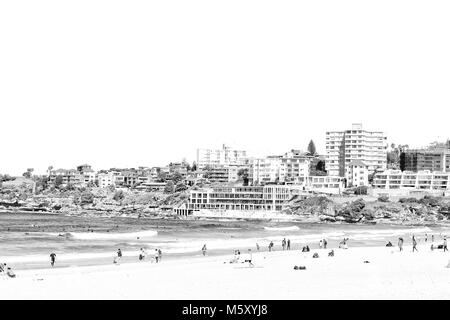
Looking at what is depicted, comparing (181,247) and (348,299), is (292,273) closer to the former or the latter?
(348,299)

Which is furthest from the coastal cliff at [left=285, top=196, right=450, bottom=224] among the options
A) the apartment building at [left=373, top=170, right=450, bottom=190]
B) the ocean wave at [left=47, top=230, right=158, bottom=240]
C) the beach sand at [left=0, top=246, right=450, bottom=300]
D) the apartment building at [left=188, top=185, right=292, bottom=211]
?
the beach sand at [left=0, top=246, right=450, bottom=300]

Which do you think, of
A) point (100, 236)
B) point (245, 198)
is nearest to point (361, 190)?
point (245, 198)

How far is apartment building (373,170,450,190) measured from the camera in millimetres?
191750

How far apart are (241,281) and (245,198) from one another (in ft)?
521

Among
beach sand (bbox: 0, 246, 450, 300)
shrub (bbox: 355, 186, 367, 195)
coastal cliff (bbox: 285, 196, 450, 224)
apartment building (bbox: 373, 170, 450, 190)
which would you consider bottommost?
coastal cliff (bbox: 285, 196, 450, 224)

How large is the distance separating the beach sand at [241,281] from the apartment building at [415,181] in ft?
483

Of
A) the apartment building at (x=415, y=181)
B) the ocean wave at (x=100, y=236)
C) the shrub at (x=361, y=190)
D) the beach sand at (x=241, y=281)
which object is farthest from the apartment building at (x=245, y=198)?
the beach sand at (x=241, y=281)

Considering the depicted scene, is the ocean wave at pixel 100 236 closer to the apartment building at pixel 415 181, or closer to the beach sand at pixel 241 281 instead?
the beach sand at pixel 241 281

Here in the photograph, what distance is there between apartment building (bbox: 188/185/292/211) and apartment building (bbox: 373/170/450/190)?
24705 mm

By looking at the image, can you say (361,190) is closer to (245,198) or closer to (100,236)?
(245,198)

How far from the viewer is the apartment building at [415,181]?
192 metres

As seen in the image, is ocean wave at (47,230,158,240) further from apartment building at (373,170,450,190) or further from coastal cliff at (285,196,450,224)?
apartment building at (373,170,450,190)

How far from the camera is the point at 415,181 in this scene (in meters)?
193
